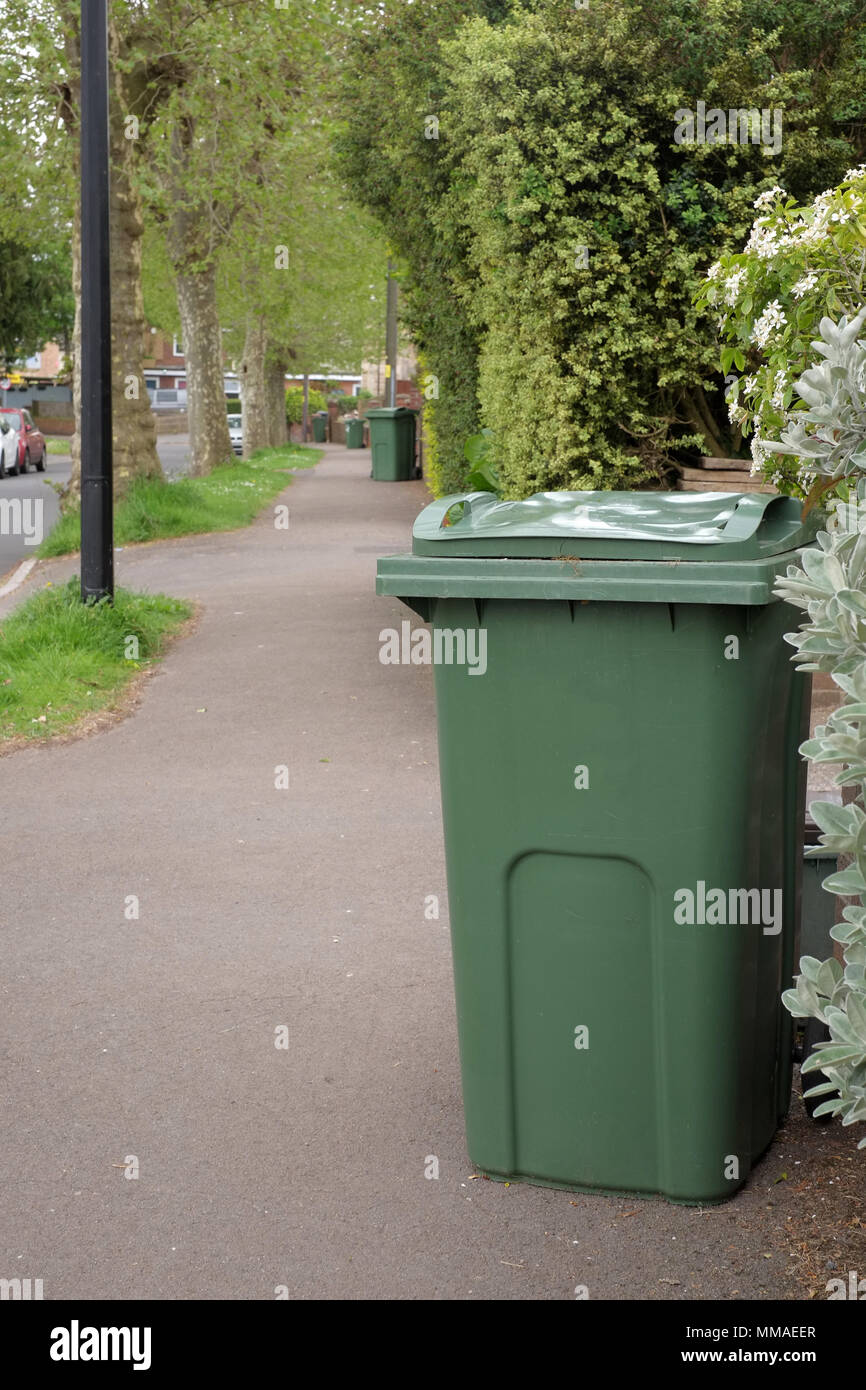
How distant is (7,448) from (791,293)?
1263 inches

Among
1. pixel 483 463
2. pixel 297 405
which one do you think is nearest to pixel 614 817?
pixel 483 463

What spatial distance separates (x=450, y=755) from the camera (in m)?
3.37

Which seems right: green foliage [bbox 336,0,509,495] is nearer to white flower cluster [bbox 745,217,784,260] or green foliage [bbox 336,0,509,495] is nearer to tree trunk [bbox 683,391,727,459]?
tree trunk [bbox 683,391,727,459]

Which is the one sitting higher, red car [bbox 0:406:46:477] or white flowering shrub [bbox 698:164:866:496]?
red car [bbox 0:406:46:477]

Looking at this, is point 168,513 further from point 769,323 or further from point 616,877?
point 616,877

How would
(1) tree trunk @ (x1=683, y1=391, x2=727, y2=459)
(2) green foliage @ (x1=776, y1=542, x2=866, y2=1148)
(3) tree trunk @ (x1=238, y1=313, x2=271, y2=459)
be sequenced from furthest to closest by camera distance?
(3) tree trunk @ (x1=238, y1=313, x2=271, y2=459) → (1) tree trunk @ (x1=683, y1=391, x2=727, y2=459) → (2) green foliage @ (x1=776, y1=542, x2=866, y2=1148)

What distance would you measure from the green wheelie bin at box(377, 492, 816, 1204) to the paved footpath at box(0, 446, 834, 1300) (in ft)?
0.78

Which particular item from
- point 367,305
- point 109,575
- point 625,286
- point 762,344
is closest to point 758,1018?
point 762,344

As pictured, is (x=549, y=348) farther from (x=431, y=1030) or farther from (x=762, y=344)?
(x=431, y=1030)

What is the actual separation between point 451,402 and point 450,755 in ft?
34.9

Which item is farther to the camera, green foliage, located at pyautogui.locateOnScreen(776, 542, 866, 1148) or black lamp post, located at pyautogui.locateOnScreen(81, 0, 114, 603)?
black lamp post, located at pyautogui.locateOnScreen(81, 0, 114, 603)

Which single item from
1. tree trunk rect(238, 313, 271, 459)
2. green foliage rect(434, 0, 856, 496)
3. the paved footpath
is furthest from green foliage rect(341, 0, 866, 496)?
tree trunk rect(238, 313, 271, 459)

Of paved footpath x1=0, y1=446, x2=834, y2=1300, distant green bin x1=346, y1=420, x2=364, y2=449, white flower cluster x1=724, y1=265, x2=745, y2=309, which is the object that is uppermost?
distant green bin x1=346, y1=420, x2=364, y2=449

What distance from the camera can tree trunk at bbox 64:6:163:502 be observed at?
665 inches
